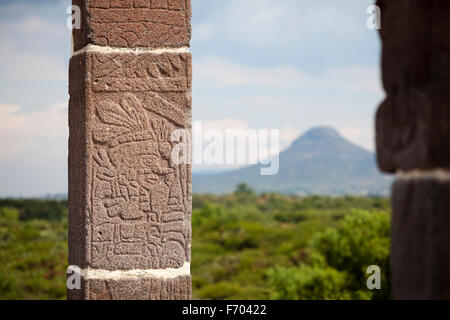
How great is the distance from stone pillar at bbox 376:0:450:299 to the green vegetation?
752 centimetres

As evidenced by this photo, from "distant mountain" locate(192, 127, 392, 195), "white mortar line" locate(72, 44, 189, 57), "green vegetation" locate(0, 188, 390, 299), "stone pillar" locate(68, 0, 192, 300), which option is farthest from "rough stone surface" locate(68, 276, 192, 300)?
"distant mountain" locate(192, 127, 392, 195)

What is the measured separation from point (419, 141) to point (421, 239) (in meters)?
0.23

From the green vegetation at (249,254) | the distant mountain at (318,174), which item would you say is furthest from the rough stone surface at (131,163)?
the distant mountain at (318,174)

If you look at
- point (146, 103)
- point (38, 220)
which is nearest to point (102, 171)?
point (146, 103)

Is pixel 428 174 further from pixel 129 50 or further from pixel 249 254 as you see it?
pixel 249 254

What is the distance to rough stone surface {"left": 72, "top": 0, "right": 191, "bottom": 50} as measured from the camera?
10.2 feet

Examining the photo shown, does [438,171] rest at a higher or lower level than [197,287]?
higher

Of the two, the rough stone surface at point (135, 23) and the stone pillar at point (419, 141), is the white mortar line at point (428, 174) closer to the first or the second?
the stone pillar at point (419, 141)

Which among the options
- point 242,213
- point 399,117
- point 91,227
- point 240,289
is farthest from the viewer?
point 242,213

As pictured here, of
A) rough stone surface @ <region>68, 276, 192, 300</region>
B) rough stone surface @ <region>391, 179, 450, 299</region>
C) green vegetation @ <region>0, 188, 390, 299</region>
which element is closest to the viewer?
rough stone surface @ <region>391, 179, 450, 299</region>

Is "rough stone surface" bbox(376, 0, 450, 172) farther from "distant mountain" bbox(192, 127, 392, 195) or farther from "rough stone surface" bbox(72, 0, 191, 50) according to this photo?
"distant mountain" bbox(192, 127, 392, 195)

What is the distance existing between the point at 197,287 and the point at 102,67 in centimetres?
1440

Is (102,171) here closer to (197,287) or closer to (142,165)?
(142,165)

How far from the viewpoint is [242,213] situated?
101 feet
